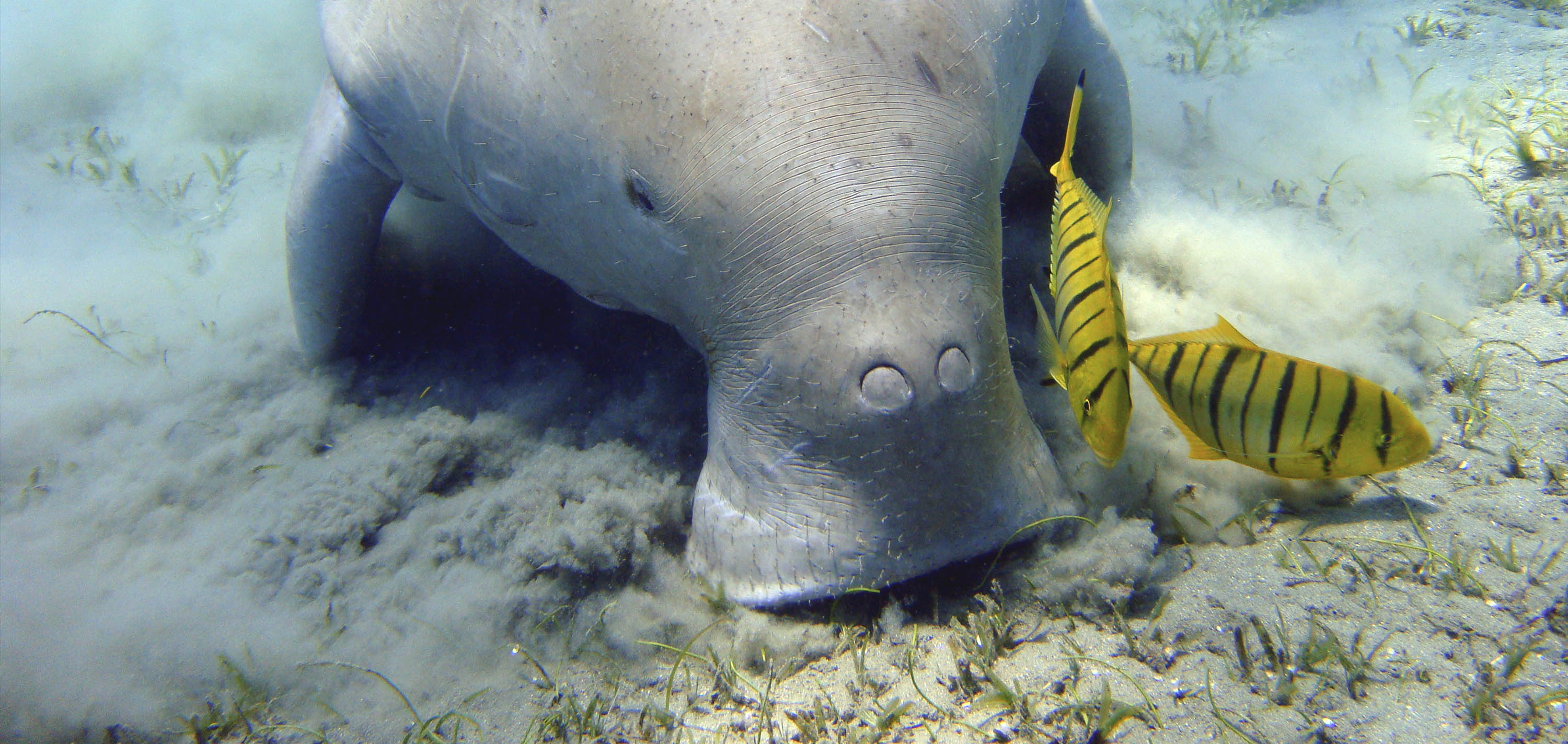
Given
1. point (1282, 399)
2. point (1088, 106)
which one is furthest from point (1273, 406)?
point (1088, 106)

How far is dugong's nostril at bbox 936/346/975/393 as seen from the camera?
64.7 inches

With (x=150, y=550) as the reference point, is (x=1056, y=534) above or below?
above

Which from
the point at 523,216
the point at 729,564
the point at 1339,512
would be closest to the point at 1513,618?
the point at 1339,512

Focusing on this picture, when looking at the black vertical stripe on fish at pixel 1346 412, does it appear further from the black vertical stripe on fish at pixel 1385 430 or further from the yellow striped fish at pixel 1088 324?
the yellow striped fish at pixel 1088 324

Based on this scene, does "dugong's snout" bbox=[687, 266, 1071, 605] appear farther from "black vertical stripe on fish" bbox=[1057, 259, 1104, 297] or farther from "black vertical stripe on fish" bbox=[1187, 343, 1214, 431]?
"black vertical stripe on fish" bbox=[1187, 343, 1214, 431]

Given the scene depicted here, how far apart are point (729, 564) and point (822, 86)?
1.31 meters

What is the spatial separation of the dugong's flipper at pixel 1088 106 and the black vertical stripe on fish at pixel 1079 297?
1838 mm

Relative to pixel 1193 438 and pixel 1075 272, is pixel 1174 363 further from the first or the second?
pixel 1075 272

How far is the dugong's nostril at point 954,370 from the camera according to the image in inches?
64.7

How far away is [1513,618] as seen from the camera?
1790mm

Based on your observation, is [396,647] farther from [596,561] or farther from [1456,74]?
[1456,74]

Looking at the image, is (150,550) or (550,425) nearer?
(150,550)

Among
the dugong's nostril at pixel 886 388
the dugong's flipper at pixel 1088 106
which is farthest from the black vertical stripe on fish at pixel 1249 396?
the dugong's flipper at pixel 1088 106

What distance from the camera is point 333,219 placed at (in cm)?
321
